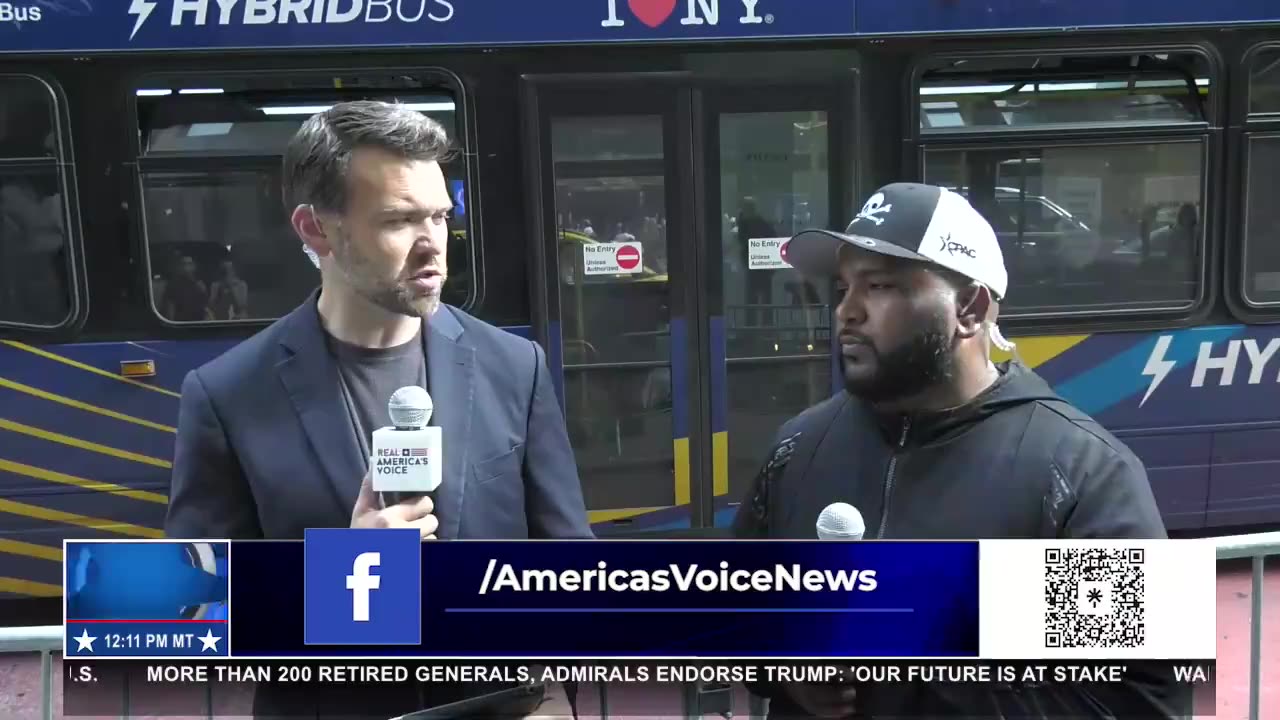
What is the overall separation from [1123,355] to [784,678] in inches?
160

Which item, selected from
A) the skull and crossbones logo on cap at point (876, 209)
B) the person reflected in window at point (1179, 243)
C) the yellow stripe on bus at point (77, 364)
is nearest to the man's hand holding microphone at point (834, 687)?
the skull and crossbones logo on cap at point (876, 209)

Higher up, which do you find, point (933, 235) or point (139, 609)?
point (933, 235)

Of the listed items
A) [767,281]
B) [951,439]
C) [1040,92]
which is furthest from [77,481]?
[1040,92]

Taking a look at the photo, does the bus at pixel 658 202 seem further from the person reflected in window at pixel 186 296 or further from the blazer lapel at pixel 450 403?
the blazer lapel at pixel 450 403

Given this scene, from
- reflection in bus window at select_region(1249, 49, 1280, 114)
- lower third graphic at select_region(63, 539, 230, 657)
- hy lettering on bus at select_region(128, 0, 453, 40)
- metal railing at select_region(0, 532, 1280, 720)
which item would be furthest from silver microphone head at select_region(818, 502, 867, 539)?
reflection in bus window at select_region(1249, 49, 1280, 114)

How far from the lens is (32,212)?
498 centimetres

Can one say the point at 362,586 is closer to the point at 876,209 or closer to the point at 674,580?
the point at 674,580

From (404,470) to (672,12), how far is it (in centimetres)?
367

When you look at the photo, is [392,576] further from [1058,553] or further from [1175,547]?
[1175,547]

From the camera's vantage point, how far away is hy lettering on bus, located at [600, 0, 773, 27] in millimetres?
5211

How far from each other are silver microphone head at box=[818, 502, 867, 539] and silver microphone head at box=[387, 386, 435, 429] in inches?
30.8

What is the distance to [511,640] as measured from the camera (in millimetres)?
2283

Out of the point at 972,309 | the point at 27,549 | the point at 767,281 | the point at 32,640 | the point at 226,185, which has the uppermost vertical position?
the point at 226,185

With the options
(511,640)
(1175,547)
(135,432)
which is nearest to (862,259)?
(1175,547)
